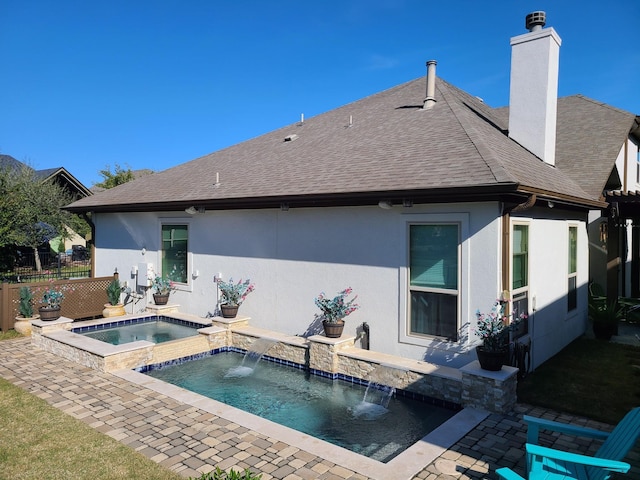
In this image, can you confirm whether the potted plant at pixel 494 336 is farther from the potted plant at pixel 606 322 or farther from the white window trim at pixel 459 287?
the potted plant at pixel 606 322

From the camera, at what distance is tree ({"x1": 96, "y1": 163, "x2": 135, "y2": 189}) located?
1533 inches

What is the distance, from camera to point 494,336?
20.8ft

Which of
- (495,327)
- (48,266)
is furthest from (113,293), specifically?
(48,266)

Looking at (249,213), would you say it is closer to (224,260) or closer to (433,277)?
(224,260)

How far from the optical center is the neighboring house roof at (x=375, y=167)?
7250mm

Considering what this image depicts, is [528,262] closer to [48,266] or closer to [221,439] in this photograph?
[221,439]

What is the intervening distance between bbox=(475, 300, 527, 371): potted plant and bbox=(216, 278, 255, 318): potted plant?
556 cm

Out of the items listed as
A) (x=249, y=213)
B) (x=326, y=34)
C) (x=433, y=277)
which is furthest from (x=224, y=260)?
(x=326, y=34)

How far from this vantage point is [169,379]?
823 centimetres

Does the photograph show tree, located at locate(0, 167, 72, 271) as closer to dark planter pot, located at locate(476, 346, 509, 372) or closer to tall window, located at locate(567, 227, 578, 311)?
dark planter pot, located at locate(476, 346, 509, 372)

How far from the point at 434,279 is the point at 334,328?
2069mm

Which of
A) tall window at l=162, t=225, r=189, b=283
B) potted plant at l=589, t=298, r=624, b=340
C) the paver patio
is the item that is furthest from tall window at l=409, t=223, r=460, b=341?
tall window at l=162, t=225, r=189, b=283

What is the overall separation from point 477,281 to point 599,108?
10.5 meters

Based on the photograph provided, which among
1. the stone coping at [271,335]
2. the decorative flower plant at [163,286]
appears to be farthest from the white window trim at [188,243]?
the stone coping at [271,335]
